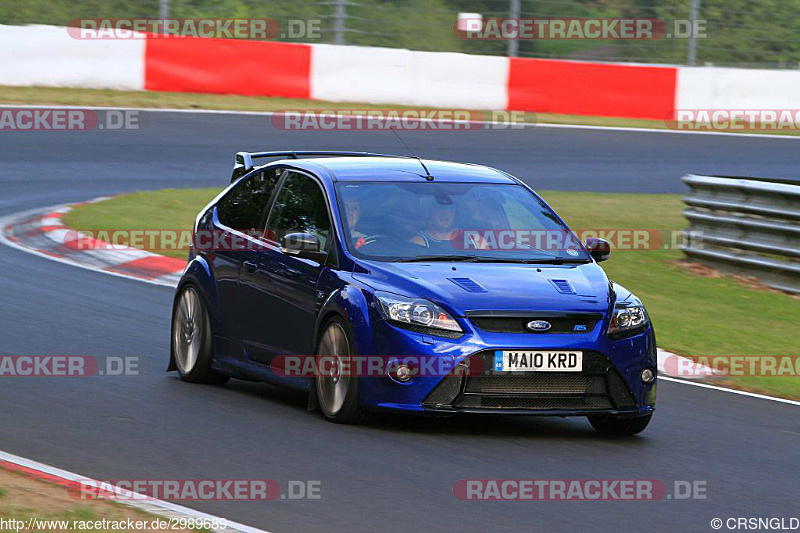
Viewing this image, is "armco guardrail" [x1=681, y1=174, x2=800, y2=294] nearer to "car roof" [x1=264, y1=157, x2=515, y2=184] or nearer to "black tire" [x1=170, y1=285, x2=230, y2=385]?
"car roof" [x1=264, y1=157, x2=515, y2=184]

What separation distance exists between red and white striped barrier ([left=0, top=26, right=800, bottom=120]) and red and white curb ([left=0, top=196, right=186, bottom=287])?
8.47 meters

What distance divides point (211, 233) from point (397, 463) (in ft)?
10.6

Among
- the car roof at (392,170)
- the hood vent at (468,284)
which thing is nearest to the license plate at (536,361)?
the hood vent at (468,284)

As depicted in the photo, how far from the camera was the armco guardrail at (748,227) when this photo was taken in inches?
578

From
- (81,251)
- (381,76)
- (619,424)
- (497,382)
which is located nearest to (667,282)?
(81,251)

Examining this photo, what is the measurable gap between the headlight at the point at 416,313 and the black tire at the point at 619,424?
3.66ft

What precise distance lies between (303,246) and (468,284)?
1008 millimetres

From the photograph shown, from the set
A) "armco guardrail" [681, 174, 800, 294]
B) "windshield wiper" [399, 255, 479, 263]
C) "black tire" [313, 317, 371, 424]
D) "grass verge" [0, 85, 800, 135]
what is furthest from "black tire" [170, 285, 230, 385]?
"grass verge" [0, 85, 800, 135]

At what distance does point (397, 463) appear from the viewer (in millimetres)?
7324

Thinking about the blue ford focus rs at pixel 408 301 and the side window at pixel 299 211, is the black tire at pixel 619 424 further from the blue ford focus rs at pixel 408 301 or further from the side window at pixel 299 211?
the side window at pixel 299 211

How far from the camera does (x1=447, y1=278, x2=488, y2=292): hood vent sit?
805 centimetres

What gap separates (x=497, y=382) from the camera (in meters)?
7.86

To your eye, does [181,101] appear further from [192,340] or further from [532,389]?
[532,389]

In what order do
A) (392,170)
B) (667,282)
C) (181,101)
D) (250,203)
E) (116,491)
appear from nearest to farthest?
(116,491), (392,170), (250,203), (667,282), (181,101)
